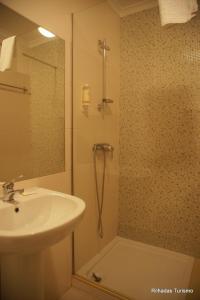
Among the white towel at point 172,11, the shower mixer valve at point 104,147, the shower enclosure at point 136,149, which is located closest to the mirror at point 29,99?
the shower enclosure at point 136,149

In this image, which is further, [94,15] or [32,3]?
[94,15]

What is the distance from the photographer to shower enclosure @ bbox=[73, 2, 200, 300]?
1.63m

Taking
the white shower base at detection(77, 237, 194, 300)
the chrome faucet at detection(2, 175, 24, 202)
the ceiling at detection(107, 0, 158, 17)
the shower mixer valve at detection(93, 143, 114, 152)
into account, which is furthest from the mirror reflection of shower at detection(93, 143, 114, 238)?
the ceiling at detection(107, 0, 158, 17)

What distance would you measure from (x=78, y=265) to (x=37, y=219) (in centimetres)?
82

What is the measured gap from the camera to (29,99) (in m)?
1.24

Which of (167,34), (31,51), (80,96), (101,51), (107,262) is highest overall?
(167,34)

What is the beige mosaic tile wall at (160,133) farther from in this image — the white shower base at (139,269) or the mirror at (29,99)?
the mirror at (29,99)

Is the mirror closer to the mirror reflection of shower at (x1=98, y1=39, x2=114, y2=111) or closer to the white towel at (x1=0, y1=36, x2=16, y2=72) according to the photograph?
the white towel at (x1=0, y1=36, x2=16, y2=72)

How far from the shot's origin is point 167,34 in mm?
1937

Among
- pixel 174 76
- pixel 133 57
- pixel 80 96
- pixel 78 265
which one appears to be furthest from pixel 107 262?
pixel 133 57

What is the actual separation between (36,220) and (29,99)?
682 millimetres

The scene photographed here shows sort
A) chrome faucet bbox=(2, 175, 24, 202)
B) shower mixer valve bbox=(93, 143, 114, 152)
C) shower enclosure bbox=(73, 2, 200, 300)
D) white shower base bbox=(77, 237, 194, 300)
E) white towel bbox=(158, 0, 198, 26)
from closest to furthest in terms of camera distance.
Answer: chrome faucet bbox=(2, 175, 24, 202)
white towel bbox=(158, 0, 198, 26)
white shower base bbox=(77, 237, 194, 300)
shower enclosure bbox=(73, 2, 200, 300)
shower mixer valve bbox=(93, 143, 114, 152)

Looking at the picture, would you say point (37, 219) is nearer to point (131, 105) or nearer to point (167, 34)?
point (131, 105)

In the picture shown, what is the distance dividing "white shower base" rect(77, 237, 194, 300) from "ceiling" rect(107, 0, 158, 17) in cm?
226
